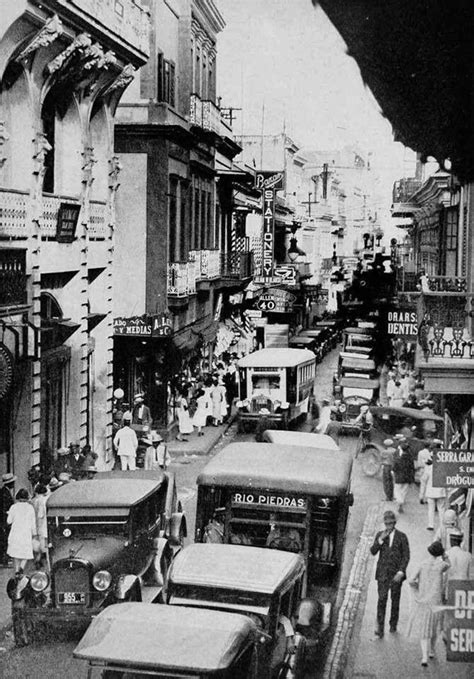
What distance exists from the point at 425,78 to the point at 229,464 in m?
5.71

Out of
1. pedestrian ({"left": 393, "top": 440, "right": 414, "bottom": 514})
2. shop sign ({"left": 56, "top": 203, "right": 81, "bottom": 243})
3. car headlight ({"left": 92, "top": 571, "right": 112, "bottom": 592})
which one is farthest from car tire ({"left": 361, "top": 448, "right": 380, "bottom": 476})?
car headlight ({"left": 92, "top": 571, "right": 112, "bottom": 592})

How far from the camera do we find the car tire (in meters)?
23.2

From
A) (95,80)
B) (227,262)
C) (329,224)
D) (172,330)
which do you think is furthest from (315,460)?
(329,224)

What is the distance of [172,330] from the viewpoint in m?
26.1

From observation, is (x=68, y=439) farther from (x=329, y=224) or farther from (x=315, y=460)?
(x=329, y=224)

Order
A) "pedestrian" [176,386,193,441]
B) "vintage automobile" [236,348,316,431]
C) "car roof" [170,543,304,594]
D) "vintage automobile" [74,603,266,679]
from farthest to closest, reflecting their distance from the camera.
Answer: "vintage automobile" [236,348,316,431] < "pedestrian" [176,386,193,441] < "car roof" [170,543,304,594] < "vintage automobile" [74,603,266,679]

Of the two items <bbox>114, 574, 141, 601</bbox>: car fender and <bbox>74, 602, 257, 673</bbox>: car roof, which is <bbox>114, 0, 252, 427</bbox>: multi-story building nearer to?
<bbox>114, 574, 141, 601</bbox>: car fender

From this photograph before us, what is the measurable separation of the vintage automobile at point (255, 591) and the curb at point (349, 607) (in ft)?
2.54

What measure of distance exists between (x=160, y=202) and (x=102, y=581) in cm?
1640

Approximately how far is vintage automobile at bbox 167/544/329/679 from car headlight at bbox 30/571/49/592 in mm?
2244

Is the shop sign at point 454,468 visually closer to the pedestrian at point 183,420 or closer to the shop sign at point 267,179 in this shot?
the pedestrian at point 183,420

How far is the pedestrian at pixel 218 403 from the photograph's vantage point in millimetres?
28516

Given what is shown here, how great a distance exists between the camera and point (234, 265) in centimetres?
3472

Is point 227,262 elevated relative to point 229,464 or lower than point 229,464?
elevated
